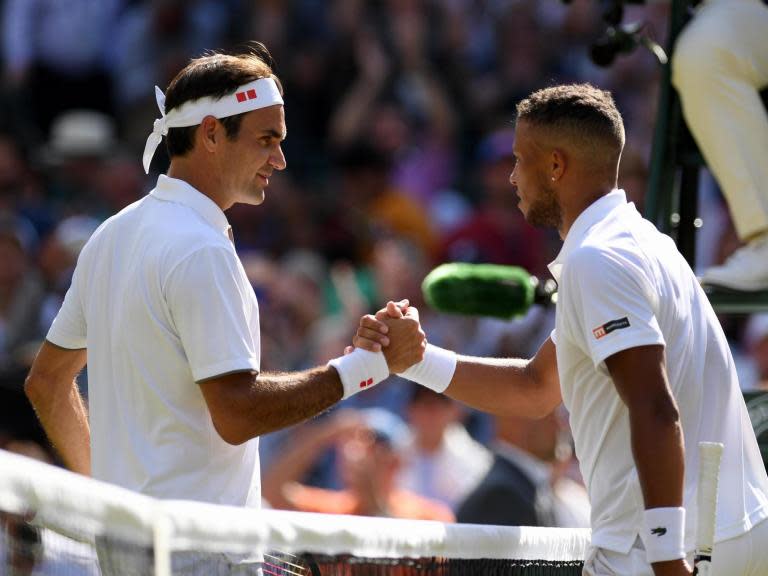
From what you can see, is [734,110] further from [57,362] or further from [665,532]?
[57,362]

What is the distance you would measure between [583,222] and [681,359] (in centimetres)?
43

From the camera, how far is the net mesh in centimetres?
273

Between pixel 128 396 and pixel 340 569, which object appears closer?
pixel 340 569

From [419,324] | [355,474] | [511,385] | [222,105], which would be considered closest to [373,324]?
[419,324]

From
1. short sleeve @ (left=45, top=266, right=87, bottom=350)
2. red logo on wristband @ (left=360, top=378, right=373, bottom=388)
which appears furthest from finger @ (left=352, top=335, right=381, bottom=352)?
short sleeve @ (left=45, top=266, right=87, bottom=350)

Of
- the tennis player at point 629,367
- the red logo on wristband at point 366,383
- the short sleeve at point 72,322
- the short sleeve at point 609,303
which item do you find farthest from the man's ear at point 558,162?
the short sleeve at point 72,322

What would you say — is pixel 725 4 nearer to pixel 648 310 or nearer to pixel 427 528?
pixel 648 310

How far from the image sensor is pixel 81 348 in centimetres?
432

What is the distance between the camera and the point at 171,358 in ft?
12.6

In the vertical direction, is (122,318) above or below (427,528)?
above

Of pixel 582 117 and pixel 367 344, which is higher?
pixel 582 117

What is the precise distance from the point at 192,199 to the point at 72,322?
53 centimetres

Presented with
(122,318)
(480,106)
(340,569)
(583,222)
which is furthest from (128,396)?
(480,106)

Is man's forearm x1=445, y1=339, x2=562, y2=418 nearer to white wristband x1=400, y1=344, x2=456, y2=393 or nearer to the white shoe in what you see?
white wristband x1=400, y1=344, x2=456, y2=393
